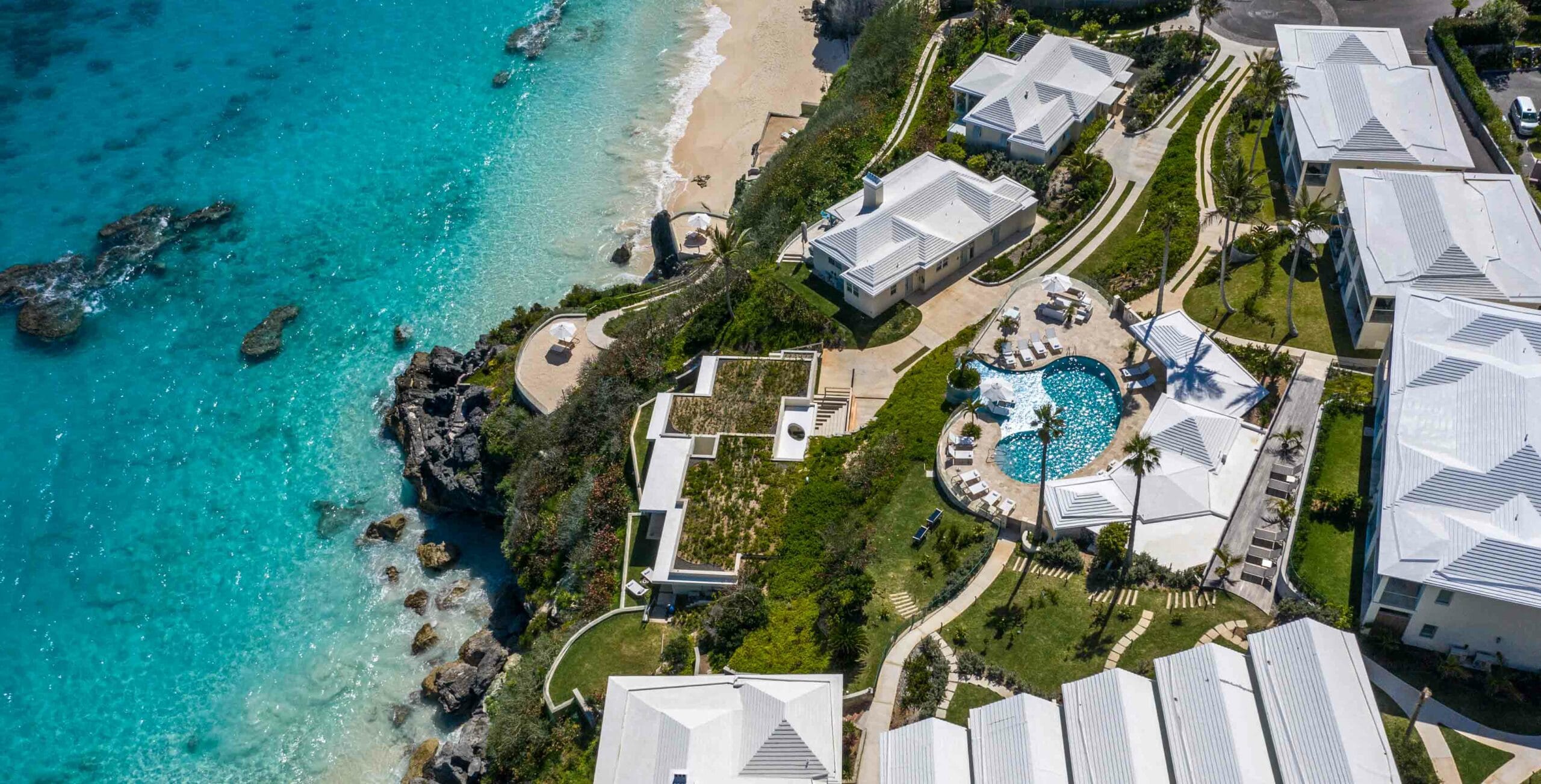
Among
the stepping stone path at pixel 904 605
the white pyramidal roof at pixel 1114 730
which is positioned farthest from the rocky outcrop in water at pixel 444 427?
the white pyramidal roof at pixel 1114 730

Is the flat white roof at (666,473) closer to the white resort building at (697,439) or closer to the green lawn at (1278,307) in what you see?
the white resort building at (697,439)

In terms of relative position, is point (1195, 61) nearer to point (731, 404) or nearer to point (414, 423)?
point (731, 404)

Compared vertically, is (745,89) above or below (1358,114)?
below

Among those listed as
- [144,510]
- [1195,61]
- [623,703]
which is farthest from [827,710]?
[1195,61]

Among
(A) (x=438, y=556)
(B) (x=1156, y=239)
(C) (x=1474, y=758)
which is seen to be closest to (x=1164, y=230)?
(B) (x=1156, y=239)

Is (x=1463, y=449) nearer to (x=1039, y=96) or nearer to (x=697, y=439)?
(x=697, y=439)

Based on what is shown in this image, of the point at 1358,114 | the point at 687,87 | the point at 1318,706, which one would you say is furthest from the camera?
the point at 687,87
